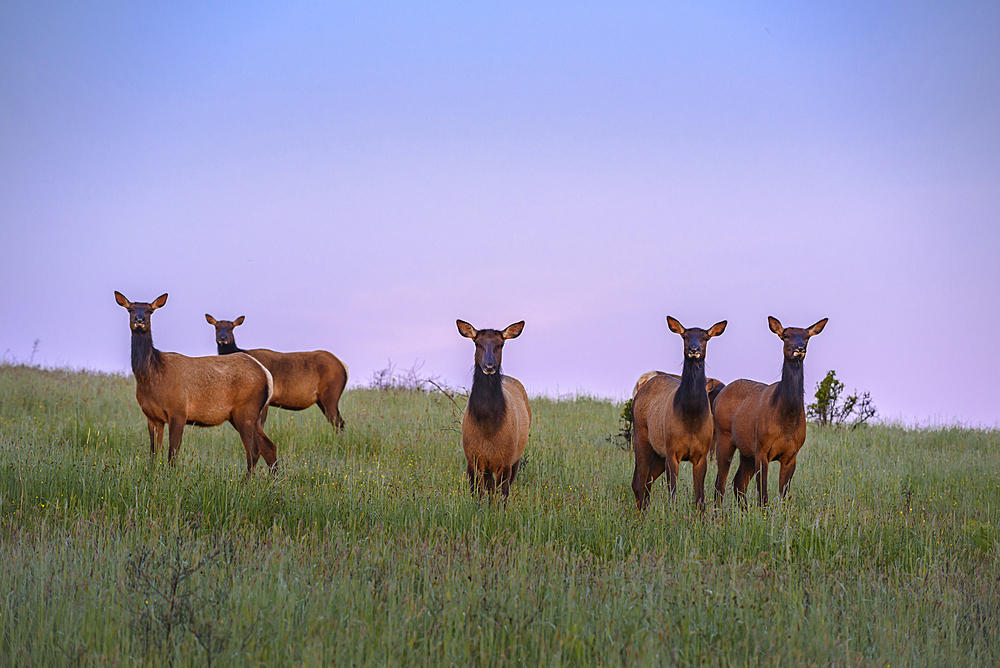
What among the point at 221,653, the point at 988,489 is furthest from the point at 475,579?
the point at 988,489

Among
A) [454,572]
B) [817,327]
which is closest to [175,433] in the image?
[454,572]

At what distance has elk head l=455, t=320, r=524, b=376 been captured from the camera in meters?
8.63

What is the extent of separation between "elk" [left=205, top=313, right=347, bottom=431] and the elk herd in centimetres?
346

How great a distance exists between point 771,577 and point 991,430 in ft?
49.3

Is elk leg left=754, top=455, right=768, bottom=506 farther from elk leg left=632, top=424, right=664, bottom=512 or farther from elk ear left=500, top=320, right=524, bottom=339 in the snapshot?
elk ear left=500, top=320, right=524, bottom=339

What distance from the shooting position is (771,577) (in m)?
6.15

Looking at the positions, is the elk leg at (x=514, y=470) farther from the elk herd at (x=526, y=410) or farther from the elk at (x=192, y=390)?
the elk at (x=192, y=390)

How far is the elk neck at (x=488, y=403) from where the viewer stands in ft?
29.5

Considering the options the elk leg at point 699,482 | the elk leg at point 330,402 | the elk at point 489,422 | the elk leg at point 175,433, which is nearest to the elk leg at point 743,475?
the elk leg at point 699,482

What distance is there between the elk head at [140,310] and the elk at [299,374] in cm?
402

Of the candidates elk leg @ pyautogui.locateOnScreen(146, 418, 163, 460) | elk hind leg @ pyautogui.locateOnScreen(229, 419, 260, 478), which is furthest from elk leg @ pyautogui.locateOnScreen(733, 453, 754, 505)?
→ elk leg @ pyautogui.locateOnScreen(146, 418, 163, 460)

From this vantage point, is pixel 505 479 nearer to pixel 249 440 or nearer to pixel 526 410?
pixel 526 410

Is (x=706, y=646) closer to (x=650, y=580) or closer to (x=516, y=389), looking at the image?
(x=650, y=580)

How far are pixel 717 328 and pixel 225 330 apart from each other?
387 inches
